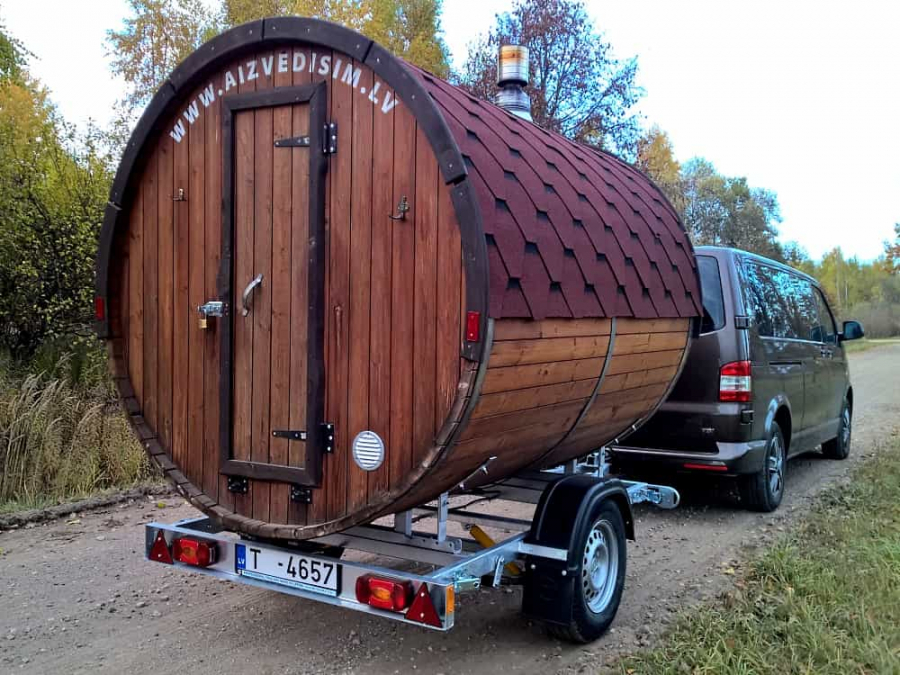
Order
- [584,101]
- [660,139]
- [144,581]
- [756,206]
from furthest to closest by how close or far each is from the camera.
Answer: [756,206], [660,139], [584,101], [144,581]

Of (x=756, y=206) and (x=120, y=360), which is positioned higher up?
(x=756, y=206)

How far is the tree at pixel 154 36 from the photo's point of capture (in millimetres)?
24797

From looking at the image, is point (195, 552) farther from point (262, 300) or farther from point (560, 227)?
point (560, 227)

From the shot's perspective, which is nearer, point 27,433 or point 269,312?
point 269,312

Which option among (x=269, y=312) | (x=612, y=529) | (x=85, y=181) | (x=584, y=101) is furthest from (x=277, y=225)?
(x=584, y=101)

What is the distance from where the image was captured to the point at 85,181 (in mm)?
10672

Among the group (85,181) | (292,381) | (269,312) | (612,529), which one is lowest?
(612,529)

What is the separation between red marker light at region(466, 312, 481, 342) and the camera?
10.8ft

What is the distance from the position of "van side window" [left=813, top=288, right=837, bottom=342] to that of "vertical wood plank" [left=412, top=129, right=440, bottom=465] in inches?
252

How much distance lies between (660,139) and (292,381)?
1336 inches

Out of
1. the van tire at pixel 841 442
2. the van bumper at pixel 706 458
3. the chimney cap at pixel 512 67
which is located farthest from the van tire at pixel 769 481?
the chimney cap at pixel 512 67

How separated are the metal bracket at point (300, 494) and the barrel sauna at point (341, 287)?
1 cm

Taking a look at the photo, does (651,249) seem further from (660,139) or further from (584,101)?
(660,139)

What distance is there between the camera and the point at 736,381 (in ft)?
21.0
